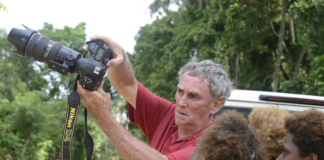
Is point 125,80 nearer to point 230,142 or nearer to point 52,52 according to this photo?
point 52,52

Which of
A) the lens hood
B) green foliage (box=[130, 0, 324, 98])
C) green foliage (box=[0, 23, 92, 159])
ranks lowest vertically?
green foliage (box=[0, 23, 92, 159])

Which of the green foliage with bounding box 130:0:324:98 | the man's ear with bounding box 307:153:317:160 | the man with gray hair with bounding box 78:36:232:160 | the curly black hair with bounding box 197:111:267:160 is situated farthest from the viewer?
the green foliage with bounding box 130:0:324:98

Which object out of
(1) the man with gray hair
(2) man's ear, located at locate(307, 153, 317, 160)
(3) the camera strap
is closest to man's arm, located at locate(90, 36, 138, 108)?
(1) the man with gray hair

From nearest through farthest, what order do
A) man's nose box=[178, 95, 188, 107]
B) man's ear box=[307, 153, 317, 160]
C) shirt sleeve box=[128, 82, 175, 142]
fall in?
man's ear box=[307, 153, 317, 160], man's nose box=[178, 95, 188, 107], shirt sleeve box=[128, 82, 175, 142]

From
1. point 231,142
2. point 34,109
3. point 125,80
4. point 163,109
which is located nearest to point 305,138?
point 231,142

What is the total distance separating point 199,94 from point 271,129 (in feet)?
1.61

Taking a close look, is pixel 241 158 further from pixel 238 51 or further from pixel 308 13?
pixel 238 51

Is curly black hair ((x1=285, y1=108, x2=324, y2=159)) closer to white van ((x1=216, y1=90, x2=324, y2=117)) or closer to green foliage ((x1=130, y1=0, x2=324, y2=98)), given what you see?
white van ((x1=216, y1=90, x2=324, y2=117))

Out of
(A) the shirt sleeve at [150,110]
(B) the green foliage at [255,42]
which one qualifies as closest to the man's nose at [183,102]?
(A) the shirt sleeve at [150,110]

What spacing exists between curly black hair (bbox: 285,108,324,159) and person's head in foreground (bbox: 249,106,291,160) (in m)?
0.26

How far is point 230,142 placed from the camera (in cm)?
155

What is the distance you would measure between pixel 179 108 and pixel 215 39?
11861 millimetres

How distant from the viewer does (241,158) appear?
1.54 meters

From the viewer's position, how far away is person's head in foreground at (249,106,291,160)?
2203mm
